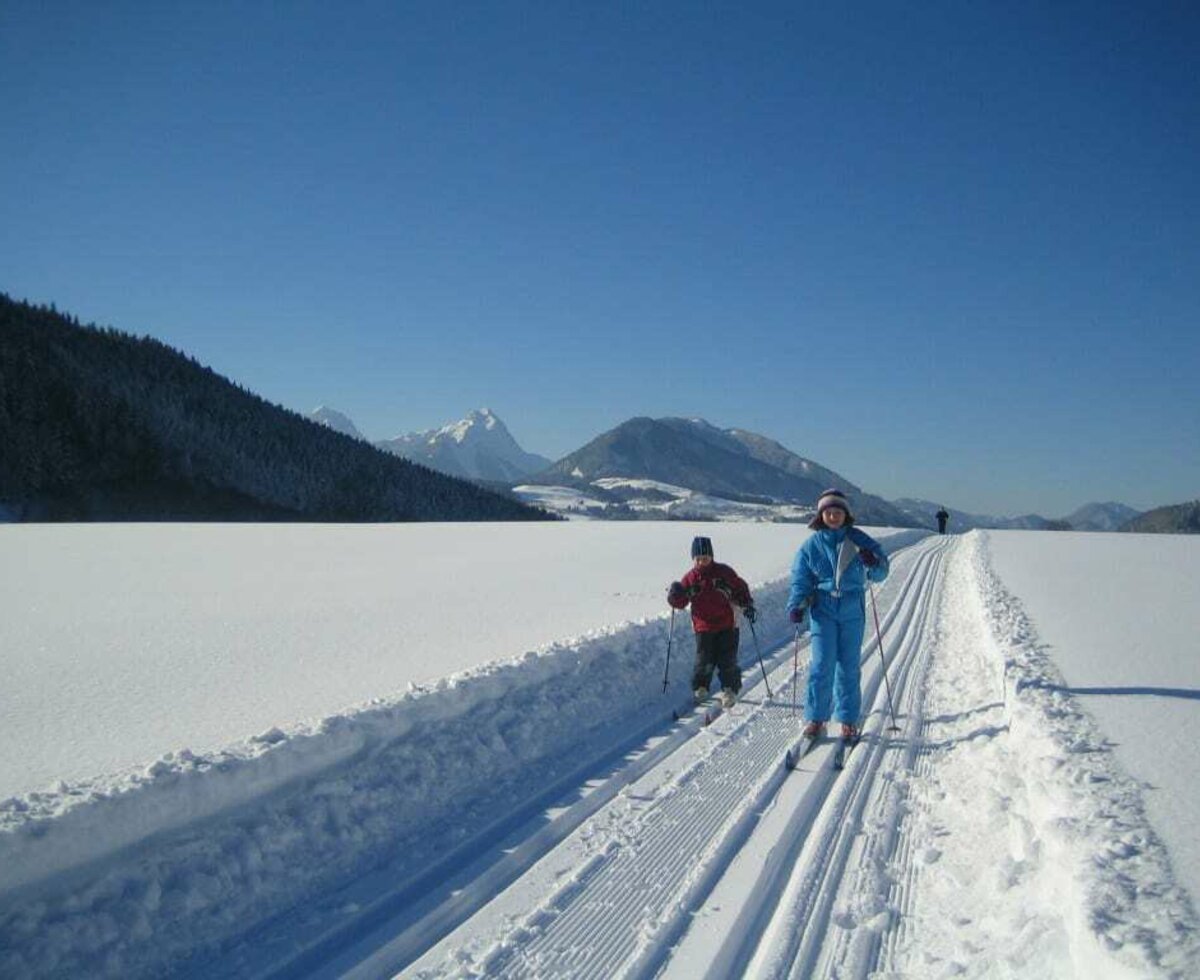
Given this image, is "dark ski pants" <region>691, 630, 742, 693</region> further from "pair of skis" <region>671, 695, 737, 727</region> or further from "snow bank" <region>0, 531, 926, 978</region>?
"snow bank" <region>0, 531, 926, 978</region>

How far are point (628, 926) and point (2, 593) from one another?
45.5 feet

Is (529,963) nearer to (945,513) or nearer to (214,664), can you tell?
(214,664)

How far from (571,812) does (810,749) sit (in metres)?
2.31

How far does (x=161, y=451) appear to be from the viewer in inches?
3012


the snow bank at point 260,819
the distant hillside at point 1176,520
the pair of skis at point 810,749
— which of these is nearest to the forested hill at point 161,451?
the snow bank at point 260,819

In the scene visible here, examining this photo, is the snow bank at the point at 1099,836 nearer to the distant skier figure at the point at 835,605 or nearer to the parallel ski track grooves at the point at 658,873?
the parallel ski track grooves at the point at 658,873

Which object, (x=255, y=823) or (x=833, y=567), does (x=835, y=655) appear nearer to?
(x=833, y=567)

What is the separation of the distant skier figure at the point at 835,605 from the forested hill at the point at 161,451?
7605 centimetres

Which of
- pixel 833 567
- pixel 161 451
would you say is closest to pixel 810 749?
pixel 833 567

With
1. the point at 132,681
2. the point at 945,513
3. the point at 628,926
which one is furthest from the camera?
the point at 945,513

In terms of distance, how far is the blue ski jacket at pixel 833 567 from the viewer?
6.08m

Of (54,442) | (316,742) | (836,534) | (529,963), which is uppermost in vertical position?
(54,442)

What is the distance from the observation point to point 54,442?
65.3m

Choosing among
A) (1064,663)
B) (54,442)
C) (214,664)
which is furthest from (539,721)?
(54,442)
